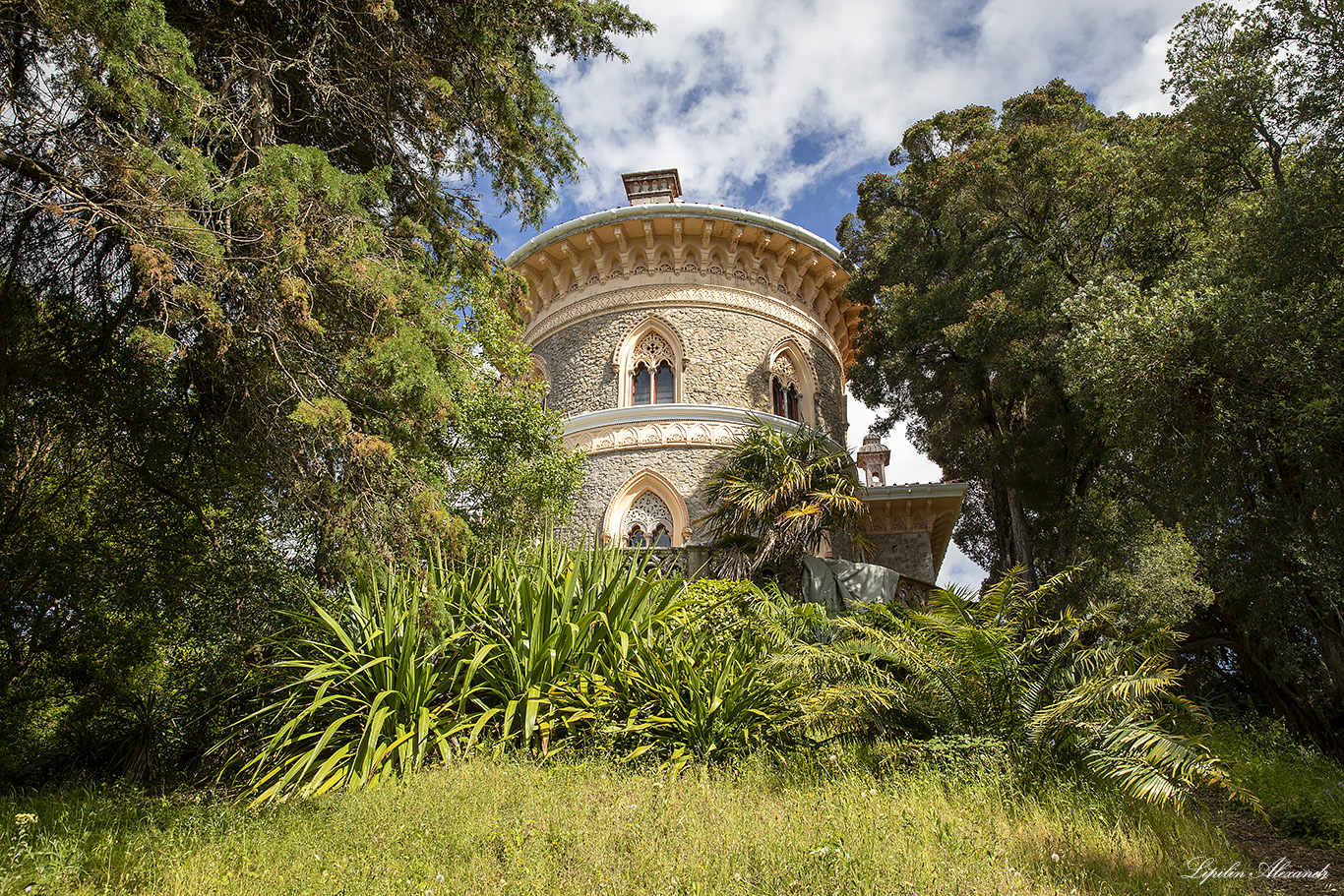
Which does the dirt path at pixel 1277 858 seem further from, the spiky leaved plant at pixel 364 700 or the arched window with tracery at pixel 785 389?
the arched window with tracery at pixel 785 389

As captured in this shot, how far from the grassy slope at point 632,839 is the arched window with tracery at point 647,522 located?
8.93 meters

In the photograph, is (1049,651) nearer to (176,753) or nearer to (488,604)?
(488,604)

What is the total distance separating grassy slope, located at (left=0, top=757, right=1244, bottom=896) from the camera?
3869 millimetres

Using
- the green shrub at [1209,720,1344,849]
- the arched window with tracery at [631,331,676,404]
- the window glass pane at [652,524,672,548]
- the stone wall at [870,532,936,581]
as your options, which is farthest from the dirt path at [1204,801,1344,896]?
the arched window with tracery at [631,331,676,404]

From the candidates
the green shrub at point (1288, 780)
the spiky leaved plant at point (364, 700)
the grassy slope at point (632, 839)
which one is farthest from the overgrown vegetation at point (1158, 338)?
the spiky leaved plant at point (364, 700)

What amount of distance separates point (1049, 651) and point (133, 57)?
7649 millimetres

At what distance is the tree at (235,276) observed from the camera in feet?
17.6

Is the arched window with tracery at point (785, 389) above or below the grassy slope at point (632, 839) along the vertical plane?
above

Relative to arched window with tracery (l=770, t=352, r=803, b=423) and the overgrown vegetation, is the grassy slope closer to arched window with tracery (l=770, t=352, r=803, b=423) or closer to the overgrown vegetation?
the overgrown vegetation

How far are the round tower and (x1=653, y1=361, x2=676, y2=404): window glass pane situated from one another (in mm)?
22

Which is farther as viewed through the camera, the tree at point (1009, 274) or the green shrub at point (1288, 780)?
the tree at point (1009, 274)

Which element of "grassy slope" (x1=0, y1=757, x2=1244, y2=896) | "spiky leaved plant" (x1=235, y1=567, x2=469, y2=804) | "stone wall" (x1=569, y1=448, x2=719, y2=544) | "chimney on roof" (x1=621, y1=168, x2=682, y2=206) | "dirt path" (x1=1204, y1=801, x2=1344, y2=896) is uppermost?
"chimney on roof" (x1=621, y1=168, x2=682, y2=206)

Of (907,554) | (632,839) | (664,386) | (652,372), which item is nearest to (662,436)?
(664,386)

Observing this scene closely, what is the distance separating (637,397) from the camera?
1597 centimetres
